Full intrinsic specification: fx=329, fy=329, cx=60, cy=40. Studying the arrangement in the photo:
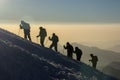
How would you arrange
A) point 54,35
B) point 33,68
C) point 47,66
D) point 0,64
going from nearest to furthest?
point 0,64, point 33,68, point 47,66, point 54,35

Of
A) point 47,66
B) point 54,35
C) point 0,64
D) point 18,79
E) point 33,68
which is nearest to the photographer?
point 18,79

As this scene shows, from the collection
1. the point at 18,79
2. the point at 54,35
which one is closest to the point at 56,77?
the point at 18,79

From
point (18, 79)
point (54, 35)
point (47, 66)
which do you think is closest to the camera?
point (18, 79)


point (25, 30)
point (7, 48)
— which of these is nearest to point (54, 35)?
point (25, 30)

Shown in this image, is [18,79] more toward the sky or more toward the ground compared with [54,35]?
more toward the sky

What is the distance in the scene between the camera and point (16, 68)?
2414 centimetres

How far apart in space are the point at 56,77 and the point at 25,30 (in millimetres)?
21996

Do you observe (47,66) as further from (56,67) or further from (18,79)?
(18,79)

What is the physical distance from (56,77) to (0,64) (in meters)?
4.33

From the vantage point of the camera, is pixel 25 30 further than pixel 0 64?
Yes

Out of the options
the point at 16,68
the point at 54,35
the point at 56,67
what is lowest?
the point at 54,35

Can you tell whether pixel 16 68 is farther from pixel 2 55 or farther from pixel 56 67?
pixel 56 67

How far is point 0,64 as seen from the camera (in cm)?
2384

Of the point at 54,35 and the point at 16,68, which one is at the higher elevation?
the point at 16,68
